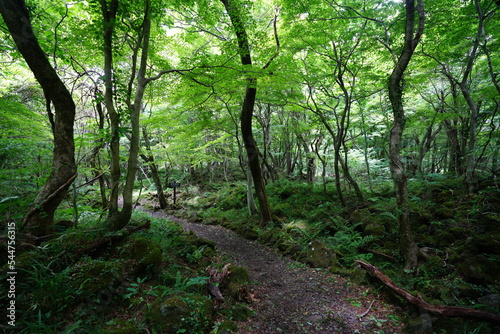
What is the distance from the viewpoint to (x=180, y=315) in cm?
323

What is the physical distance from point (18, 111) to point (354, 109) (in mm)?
15008

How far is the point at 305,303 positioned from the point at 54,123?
6537 millimetres

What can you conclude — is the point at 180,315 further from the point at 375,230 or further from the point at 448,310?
the point at 375,230

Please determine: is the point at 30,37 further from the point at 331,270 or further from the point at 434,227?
the point at 434,227

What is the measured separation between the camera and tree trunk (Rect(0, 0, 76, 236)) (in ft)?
12.8

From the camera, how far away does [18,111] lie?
7039 millimetres

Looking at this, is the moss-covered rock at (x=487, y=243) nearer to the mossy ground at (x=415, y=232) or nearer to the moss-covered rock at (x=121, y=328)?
the mossy ground at (x=415, y=232)

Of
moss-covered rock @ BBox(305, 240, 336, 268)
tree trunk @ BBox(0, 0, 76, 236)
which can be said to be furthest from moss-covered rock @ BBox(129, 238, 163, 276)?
moss-covered rock @ BBox(305, 240, 336, 268)

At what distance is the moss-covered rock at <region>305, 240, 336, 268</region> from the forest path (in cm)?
26

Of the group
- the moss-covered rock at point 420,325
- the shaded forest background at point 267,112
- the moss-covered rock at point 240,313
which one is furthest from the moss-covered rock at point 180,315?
the moss-covered rock at point 420,325

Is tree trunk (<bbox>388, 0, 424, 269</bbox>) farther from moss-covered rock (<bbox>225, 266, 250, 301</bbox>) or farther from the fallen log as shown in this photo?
moss-covered rock (<bbox>225, 266, 250, 301</bbox>)

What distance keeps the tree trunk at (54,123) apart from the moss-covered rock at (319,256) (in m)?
6.29

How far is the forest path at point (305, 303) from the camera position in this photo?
12.0ft

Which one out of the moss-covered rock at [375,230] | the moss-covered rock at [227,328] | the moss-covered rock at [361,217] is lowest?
the moss-covered rock at [227,328]
